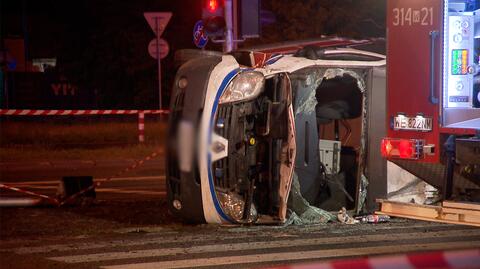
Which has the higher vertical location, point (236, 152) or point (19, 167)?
point (236, 152)

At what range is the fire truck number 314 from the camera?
698cm

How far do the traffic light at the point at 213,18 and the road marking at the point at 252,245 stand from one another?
553 centimetres

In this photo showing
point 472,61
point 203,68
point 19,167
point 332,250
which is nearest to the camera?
point 472,61

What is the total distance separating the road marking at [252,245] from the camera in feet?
25.6

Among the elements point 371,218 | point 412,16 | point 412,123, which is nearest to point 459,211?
point 412,123

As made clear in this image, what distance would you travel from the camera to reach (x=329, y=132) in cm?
1068

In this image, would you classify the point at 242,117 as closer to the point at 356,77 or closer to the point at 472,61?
the point at 356,77

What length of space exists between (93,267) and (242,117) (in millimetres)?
2462

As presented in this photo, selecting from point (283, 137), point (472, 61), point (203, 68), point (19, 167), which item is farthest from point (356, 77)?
point (19, 167)

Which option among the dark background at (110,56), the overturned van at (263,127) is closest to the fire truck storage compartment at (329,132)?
the overturned van at (263,127)

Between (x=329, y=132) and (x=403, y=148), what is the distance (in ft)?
11.4

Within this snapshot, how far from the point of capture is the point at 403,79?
728 cm

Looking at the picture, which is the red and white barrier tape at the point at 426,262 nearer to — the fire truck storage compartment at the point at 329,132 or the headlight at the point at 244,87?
the headlight at the point at 244,87

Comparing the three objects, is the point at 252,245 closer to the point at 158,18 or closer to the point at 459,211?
the point at 459,211
